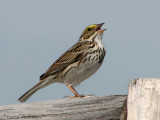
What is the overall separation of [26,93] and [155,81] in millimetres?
4617

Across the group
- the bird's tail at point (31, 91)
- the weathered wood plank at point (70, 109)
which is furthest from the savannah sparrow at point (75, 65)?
the weathered wood plank at point (70, 109)

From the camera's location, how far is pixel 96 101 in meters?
3.73

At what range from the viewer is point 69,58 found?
8.50 m

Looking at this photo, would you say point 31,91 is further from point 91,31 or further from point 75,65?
point 91,31

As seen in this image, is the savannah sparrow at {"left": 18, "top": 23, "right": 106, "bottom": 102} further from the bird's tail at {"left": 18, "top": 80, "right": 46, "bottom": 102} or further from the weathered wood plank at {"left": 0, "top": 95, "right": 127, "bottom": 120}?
the weathered wood plank at {"left": 0, "top": 95, "right": 127, "bottom": 120}

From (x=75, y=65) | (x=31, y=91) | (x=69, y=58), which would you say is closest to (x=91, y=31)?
(x=69, y=58)

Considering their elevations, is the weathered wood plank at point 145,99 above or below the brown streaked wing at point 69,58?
above

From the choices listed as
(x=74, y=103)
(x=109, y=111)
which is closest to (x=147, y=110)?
(x=109, y=111)

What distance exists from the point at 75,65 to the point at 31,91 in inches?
40.9

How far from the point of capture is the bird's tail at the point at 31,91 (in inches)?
296

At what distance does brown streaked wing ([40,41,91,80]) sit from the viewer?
27.3ft

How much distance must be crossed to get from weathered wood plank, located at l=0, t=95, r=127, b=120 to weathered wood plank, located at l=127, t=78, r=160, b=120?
0.80ft

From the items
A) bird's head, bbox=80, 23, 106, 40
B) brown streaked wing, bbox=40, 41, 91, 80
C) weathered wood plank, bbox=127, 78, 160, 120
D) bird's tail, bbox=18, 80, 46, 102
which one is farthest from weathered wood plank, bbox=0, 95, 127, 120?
bird's head, bbox=80, 23, 106, 40

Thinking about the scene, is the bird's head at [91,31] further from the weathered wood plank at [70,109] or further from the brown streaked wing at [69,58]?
the weathered wood plank at [70,109]
